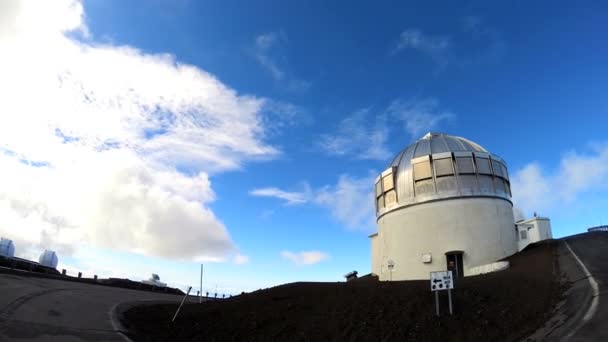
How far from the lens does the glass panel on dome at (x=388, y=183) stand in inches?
1039

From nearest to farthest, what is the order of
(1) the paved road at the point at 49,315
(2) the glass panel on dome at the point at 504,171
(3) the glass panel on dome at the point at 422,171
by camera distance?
(1) the paved road at the point at 49,315 → (3) the glass panel on dome at the point at 422,171 → (2) the glass panel on dome at the point at 504,171

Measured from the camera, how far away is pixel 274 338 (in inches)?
517

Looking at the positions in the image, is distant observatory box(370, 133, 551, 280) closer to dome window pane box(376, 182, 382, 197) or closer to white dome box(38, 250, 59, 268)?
dome window pane box(376, 182, 382, 197)

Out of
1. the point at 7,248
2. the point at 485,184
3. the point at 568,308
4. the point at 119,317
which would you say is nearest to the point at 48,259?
the point at 7,248

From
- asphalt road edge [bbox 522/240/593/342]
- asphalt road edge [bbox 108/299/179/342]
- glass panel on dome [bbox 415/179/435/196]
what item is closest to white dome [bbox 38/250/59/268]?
asphalt road edge [bbox 108/299/179/342]

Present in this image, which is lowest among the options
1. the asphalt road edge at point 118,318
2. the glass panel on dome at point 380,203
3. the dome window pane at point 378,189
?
the asphalt road edge at point 118,318

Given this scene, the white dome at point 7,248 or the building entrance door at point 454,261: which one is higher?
the white dome at point 7,248

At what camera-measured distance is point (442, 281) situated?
12.3 m

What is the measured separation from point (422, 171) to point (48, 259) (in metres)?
43.1

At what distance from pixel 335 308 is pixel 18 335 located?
9929 millimetres

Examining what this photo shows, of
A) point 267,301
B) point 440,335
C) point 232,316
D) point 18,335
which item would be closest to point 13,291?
point 18,335

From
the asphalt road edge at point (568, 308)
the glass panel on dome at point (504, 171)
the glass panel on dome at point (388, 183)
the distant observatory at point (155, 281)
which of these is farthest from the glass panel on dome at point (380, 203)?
the distant observatory at point (155, 281)

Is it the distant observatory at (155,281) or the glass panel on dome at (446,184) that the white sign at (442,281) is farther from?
the distant observatory at (155,281)

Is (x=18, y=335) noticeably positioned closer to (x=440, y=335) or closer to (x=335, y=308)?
(x=335, y=308)
